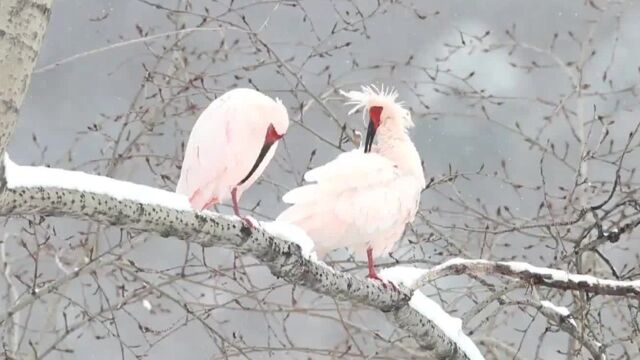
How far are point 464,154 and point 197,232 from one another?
23.5 ft

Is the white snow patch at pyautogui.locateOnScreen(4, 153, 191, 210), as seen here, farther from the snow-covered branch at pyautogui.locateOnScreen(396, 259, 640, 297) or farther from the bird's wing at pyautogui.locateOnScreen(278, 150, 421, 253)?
the bird's wing at pyautogui.locateOnScreen(278, 150, 421, 253)

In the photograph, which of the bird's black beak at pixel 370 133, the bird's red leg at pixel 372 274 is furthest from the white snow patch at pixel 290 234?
the bird's black beak at pixel 370 133

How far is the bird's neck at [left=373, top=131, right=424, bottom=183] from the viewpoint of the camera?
3.51m

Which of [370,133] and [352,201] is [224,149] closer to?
[352,201]

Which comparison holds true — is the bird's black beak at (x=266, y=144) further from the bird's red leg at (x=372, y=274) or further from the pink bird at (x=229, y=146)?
the bird's red leg at (x=372, y=274)

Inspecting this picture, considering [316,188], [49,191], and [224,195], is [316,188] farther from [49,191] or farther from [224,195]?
[49,191]

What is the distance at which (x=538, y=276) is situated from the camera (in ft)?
8.15

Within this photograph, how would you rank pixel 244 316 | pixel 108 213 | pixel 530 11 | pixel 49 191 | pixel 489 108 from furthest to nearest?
1. pixel 489 108
2. pixel 530 11
3. pixel 244 316
4. pixel 108 213
5. pixel 49 191

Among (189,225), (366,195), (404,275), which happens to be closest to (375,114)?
(366,195)

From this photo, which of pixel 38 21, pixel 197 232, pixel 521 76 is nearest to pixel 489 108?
pixel 521 76

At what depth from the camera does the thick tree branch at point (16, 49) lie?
950mm

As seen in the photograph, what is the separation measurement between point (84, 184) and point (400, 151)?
6.87ft

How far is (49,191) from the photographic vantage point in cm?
149

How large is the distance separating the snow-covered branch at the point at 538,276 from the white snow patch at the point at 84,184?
3.10 ft
